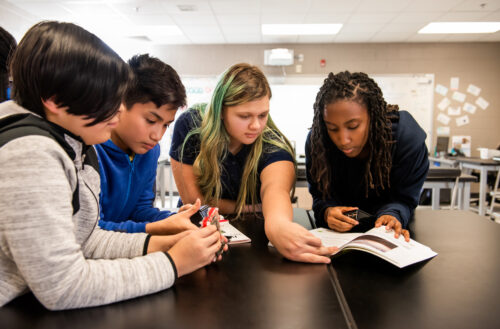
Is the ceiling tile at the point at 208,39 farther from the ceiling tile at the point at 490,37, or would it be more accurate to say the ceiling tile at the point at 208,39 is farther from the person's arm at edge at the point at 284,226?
the person's arm at edge at the point at 284,226

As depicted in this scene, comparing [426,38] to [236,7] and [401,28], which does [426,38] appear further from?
[236,7]

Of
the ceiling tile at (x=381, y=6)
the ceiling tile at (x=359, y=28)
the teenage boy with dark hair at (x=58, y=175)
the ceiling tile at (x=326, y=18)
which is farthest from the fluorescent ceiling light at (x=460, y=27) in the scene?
the teenage boy with dark hair at (x=58, y=175)

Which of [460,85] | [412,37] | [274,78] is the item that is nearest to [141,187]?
[274,78]

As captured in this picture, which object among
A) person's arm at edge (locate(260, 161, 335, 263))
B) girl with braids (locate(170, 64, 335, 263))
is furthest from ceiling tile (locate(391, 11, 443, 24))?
person's arm at edge (locate(260, 161, 335, 263))

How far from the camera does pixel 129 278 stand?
584 mm

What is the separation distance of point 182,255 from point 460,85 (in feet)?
19.7

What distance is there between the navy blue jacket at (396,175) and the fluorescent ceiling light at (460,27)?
420 cm

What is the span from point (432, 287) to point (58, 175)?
721 millimetres

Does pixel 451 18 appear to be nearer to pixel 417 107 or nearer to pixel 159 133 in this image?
pixel 417 107

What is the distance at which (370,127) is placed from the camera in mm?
1159

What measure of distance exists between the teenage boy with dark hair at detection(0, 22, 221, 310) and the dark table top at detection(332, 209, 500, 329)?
0.34 m

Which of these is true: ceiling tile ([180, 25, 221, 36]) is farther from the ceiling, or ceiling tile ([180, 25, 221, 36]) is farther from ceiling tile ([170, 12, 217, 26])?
ceiling tile ([170, 12, 217, 26])

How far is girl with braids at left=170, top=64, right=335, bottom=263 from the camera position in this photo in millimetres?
1187

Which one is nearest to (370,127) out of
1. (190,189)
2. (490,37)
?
(190,189)
